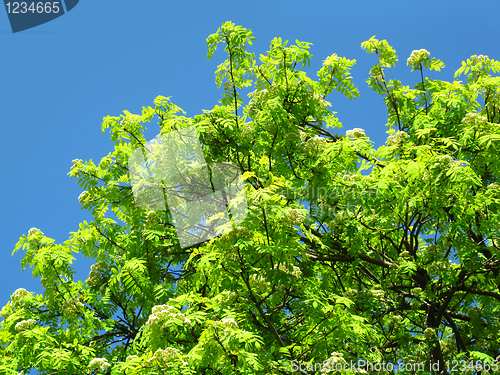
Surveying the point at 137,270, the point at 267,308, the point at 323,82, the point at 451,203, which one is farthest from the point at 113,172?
the point at 451,203

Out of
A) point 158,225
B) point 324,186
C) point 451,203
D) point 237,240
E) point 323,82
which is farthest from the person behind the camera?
point 323,82

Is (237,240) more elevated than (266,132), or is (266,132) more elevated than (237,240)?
(266,132)

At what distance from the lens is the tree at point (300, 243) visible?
679 centimetres

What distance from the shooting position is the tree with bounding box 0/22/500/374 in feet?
22.3

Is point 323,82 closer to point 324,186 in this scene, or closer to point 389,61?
point 389,61

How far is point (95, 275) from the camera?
949cm

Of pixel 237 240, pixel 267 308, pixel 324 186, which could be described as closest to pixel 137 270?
pixel 267 308

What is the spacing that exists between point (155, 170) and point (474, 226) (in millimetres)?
6088

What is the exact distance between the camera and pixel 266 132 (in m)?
8.48

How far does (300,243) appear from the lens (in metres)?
6.45

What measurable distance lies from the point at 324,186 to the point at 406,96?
3.85 m

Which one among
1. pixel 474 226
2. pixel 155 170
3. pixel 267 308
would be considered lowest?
pixel 267 308

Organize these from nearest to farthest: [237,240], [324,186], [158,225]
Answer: [237,240] < [324,186] < [158,225]

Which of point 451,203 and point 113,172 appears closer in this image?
point 451,203
